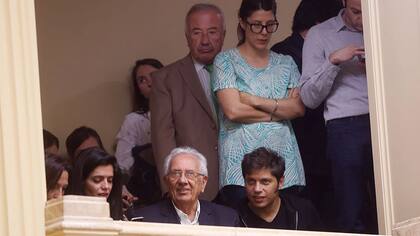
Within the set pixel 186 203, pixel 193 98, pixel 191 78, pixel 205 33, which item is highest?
pixel 205 33

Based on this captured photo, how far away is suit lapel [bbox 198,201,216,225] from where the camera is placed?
9367mm

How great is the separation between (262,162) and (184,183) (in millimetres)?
704

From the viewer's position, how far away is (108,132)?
12.1 meters

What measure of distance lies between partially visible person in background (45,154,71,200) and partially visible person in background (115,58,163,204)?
201cm

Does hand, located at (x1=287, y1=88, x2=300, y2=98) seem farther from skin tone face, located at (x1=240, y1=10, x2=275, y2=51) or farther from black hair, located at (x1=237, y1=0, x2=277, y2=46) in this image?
black hair, located at (x1=237, y1=0, x2=277, y2=46)

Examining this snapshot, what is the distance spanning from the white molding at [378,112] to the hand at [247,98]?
0.74 m

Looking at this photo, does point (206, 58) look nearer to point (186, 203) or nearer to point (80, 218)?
point (186, 203)

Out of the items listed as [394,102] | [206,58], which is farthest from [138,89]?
[394,102]

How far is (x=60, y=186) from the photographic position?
890 centimetres

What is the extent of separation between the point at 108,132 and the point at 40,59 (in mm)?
704

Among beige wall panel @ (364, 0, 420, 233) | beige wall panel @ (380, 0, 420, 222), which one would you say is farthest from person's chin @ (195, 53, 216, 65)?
beige wall panel @ (380, 0, 420, 222)

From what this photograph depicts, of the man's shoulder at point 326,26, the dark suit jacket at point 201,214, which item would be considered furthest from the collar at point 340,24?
the dark suit jacket at point 201,214

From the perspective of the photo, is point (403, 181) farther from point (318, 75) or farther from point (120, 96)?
point (120, 96)

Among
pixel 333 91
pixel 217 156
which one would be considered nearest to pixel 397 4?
pixel 333 91
